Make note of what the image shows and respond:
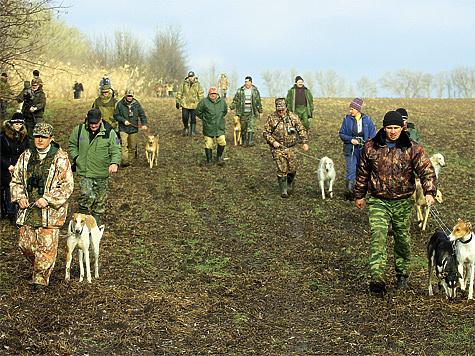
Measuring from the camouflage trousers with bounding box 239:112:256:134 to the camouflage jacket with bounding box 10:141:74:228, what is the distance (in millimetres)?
10437

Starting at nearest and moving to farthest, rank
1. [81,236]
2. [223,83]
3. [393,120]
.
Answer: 1. [393,120]
2. [81,236]
3. [223,83]

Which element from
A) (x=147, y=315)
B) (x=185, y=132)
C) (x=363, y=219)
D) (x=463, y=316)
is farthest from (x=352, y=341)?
(x=185, y=132)

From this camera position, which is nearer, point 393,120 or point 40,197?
point 393,120

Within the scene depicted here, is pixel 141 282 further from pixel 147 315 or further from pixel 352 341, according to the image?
pixel 352 341

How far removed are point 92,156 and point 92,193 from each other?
1.92ft

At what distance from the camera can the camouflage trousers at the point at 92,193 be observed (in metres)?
7.90

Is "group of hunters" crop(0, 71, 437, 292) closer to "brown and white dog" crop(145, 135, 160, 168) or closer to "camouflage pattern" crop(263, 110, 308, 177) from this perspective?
"camouflage pattern" crop(263, 110, 308, 177)

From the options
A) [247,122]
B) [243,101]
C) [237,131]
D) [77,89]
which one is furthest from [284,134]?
[77,89]

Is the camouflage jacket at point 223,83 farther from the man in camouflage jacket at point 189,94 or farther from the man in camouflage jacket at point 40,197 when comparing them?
the man in camouflage jacket at point 40,197

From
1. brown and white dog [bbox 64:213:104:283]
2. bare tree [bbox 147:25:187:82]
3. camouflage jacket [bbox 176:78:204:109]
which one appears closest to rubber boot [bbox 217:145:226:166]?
camouflage jacket [bbox 176:78:204:109]

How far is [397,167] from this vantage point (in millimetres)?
6062

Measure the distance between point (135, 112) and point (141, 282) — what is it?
24.8 ft

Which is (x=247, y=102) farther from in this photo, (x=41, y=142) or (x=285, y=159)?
(x=41, y=142)

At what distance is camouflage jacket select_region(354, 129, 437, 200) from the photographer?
601 cm
